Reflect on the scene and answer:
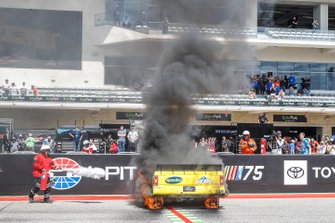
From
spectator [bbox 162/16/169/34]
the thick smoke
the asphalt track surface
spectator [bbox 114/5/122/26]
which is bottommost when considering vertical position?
the asphalt track surface

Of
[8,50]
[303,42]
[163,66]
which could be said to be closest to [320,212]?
[163,66]

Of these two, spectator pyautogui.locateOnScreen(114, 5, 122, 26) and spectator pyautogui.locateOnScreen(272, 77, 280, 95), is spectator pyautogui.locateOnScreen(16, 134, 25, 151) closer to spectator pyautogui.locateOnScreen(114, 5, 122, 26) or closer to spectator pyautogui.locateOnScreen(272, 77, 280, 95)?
spectator pyautogui.locateOnScreen(114, 5, 122, 26)

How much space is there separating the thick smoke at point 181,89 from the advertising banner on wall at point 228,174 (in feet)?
8.51

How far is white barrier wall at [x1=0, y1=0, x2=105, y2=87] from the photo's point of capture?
19.6m

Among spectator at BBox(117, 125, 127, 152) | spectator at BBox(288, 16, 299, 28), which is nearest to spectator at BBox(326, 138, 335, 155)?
spectator at BBox(117, 125, 127, 152)

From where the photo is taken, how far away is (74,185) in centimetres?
1775

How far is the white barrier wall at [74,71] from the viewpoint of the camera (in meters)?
19.6

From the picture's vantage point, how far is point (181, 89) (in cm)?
1517

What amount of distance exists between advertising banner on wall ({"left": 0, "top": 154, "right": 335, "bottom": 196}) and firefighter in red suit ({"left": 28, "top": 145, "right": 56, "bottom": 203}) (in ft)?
4.70

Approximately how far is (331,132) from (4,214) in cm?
2568

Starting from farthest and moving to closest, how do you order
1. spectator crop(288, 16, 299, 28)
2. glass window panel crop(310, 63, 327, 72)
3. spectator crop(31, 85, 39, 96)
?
spectator crop(288, 16, 299, 28), glass window panel crop(310, 63, 327, 72), spectator crop(31, 85, 39, 96)

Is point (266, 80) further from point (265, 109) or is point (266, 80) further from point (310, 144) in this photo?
point (310, 144)

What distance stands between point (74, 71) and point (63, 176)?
9.89 m

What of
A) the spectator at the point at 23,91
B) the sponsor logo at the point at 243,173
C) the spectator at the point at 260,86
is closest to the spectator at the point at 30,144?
the spectator at the point at 23,91
